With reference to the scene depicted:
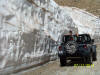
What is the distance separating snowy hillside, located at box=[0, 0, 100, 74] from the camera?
6552mm

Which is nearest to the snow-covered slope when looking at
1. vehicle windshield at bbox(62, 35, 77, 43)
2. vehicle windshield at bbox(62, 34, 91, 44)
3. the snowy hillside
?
the snowy hillside

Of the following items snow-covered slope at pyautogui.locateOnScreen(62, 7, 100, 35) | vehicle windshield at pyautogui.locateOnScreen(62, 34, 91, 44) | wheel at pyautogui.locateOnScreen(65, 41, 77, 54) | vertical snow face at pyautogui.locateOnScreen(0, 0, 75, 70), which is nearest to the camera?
vertical snow face at pyautogui.locateOnScreen(0, 0, 75, 70)

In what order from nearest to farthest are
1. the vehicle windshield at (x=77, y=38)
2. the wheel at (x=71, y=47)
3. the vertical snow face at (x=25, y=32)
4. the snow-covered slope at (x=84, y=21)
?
the vertical snow face at (x=25, y=32)
the wheel at (x=71, y=47)
the vehicle windshield at (x=77, y=38)
the snow-covered slope at (x=84, y=21)

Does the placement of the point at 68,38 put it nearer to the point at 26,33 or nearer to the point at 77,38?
the point at 77,38

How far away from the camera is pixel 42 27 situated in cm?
1037

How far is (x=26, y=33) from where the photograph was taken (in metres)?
8.15

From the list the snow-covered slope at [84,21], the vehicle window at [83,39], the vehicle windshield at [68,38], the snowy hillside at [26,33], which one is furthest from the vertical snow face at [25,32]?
the snow-covered slope at [84,21]

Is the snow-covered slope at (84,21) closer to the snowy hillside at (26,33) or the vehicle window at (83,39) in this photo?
the snowy hillside at (26,33)

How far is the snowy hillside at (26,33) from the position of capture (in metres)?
6.55

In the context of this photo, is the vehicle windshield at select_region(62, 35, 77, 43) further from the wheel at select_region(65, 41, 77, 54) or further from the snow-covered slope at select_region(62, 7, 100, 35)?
the snow-covered slope at select_region(62, 7, 100, 35)

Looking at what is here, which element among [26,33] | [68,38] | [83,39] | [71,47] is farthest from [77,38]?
[26,33]

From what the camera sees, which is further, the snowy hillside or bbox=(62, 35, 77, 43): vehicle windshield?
bbox=(62, 35, 77, 43): vehicle windshield

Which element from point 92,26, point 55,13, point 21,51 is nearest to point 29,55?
point 21,51

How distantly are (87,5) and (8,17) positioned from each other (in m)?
68.5
